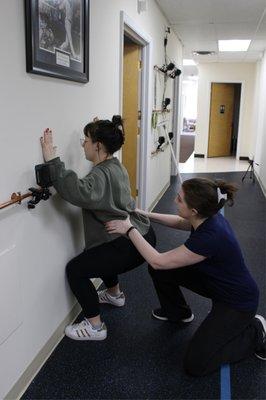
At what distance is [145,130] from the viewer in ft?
14.3

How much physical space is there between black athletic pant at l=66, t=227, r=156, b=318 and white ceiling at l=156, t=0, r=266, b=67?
11.0 feet

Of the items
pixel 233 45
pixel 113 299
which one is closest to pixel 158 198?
pixel 113 299

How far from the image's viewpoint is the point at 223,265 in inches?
78.6

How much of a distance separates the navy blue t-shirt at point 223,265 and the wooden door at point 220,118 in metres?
9.22

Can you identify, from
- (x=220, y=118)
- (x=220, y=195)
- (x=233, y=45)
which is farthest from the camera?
(x=220, y=118)

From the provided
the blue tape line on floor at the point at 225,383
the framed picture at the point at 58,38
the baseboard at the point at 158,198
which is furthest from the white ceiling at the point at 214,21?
the blue tape line on floor at the point at 225,383

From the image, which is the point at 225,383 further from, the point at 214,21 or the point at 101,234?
the point at 214,21

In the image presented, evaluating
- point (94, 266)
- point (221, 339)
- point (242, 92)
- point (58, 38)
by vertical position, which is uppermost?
point (242, 92)

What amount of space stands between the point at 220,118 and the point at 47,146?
9.80 m

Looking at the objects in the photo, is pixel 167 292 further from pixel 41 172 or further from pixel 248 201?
pixel 248 201

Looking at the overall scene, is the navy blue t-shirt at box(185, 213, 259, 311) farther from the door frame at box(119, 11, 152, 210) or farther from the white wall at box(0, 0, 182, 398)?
the door frame at box(119, 11, 152, 210)

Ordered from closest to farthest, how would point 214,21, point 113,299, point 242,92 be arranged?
1. point 113,299
2. point 214,21
3. point 242,92

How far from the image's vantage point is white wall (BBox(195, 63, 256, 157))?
33.6 ft

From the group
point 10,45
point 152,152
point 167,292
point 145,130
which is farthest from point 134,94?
point 10,45
